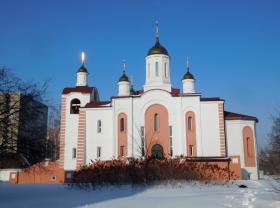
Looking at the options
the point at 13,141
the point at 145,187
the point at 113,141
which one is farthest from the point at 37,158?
the point at 113,141

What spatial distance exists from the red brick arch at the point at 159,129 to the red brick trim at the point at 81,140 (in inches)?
221

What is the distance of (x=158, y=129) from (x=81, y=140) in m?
6.84

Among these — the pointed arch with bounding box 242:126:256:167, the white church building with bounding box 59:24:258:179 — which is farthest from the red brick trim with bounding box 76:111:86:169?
the pointed arch with bounding box 242:126:256:167

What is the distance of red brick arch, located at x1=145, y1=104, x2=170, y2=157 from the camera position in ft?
115

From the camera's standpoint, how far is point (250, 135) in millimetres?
36219

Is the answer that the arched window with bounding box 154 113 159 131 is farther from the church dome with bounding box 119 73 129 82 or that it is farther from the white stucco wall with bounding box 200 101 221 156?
the church dome with bounding box 119 73 129 82

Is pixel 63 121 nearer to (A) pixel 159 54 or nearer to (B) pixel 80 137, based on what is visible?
(B) pixel 80 137

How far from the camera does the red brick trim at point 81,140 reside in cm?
3584

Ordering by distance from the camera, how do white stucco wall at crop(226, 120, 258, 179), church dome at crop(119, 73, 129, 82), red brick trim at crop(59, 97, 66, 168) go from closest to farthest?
white stucco wall at crop(226, 120, 258, 179), red brick trim at crop(59, 97, 66, 168), church dome at crop(119, 73, 129, 82)

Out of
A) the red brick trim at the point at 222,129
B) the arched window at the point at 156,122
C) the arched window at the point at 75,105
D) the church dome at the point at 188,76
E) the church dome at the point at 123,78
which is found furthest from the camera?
the church dome at the point at 123,78

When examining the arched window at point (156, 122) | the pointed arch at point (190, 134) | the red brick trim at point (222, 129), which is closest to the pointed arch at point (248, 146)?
the red brick trim at point (222, 129)

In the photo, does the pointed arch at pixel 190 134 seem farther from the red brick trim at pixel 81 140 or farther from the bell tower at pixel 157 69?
the red brick trim at pixel 81 140

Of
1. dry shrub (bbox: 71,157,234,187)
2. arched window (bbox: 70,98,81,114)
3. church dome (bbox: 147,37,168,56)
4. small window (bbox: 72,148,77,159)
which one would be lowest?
dry shrub (bbox: 71,157,234,187)

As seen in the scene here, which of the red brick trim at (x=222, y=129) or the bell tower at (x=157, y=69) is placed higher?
the bell tower at (x=157, y=69)
